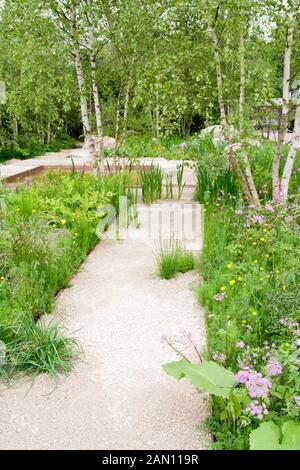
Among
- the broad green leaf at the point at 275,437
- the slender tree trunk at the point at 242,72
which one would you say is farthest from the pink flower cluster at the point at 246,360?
the slender tree trunk at the point at 242,72

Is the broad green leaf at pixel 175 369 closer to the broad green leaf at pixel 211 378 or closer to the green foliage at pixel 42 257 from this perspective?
the broad green leaf at pixel 211 378

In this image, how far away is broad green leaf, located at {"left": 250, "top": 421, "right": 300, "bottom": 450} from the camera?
5.72 feet

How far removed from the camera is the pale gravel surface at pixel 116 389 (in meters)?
2.14

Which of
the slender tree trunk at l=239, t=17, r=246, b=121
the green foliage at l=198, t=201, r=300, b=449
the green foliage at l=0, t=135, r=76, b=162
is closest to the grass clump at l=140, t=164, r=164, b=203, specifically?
the green foliage at l=198, t=201, r=300, b=449

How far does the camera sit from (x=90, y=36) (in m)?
6.73

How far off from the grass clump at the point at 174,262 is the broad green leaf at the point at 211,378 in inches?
69.9

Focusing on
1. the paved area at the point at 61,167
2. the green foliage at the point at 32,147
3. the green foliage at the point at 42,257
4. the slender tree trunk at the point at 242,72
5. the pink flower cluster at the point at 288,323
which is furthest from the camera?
the green foliage at the point at 32,147

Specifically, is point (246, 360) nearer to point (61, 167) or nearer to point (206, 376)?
point (206, 376)

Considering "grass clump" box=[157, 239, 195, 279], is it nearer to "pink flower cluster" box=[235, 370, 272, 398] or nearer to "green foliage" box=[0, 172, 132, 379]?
"green foliage" box=[0, 172, 132, 379]

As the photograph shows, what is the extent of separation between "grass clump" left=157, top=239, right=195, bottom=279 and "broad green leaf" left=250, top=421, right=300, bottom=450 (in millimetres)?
2183

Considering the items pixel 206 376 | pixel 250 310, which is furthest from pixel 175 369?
pixel 250 310

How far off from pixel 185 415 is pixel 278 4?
4.37 meters

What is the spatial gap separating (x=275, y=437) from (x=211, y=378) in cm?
41
